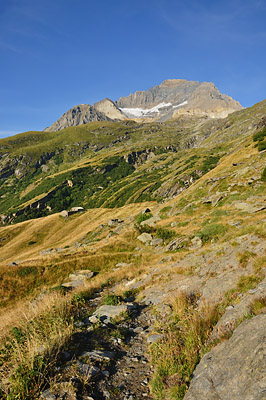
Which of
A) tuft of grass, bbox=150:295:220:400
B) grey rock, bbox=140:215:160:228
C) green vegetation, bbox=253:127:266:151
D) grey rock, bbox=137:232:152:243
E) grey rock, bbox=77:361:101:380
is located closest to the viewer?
tuft of grass, bbox=150:295:220:400

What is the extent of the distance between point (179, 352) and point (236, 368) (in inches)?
87.7

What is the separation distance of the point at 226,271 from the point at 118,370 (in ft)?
28.1

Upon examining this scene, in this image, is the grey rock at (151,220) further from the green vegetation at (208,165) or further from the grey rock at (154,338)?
the green vegetation at (208,165)

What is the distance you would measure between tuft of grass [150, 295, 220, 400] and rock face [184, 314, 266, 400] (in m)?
0.37

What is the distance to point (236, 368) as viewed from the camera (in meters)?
4.93

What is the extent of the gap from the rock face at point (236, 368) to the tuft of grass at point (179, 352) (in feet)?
1.20

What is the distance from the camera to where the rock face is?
432cm

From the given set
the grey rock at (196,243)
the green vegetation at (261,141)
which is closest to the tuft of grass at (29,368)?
the grey rock at (196,243)

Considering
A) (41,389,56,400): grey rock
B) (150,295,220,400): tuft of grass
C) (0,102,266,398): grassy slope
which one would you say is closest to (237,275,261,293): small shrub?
(0,102,266,398): grassy slope

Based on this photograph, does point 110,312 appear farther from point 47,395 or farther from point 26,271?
point 26,271

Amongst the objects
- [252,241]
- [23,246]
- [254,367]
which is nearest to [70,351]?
[254,367]

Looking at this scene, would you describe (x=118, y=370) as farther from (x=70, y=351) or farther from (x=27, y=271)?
(x=27, y=271)

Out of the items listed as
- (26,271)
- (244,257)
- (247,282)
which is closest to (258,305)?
(247,282)

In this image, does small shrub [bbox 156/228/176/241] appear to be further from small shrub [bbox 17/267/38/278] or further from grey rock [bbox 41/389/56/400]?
grey rock [bbox 41/389/56/400]
